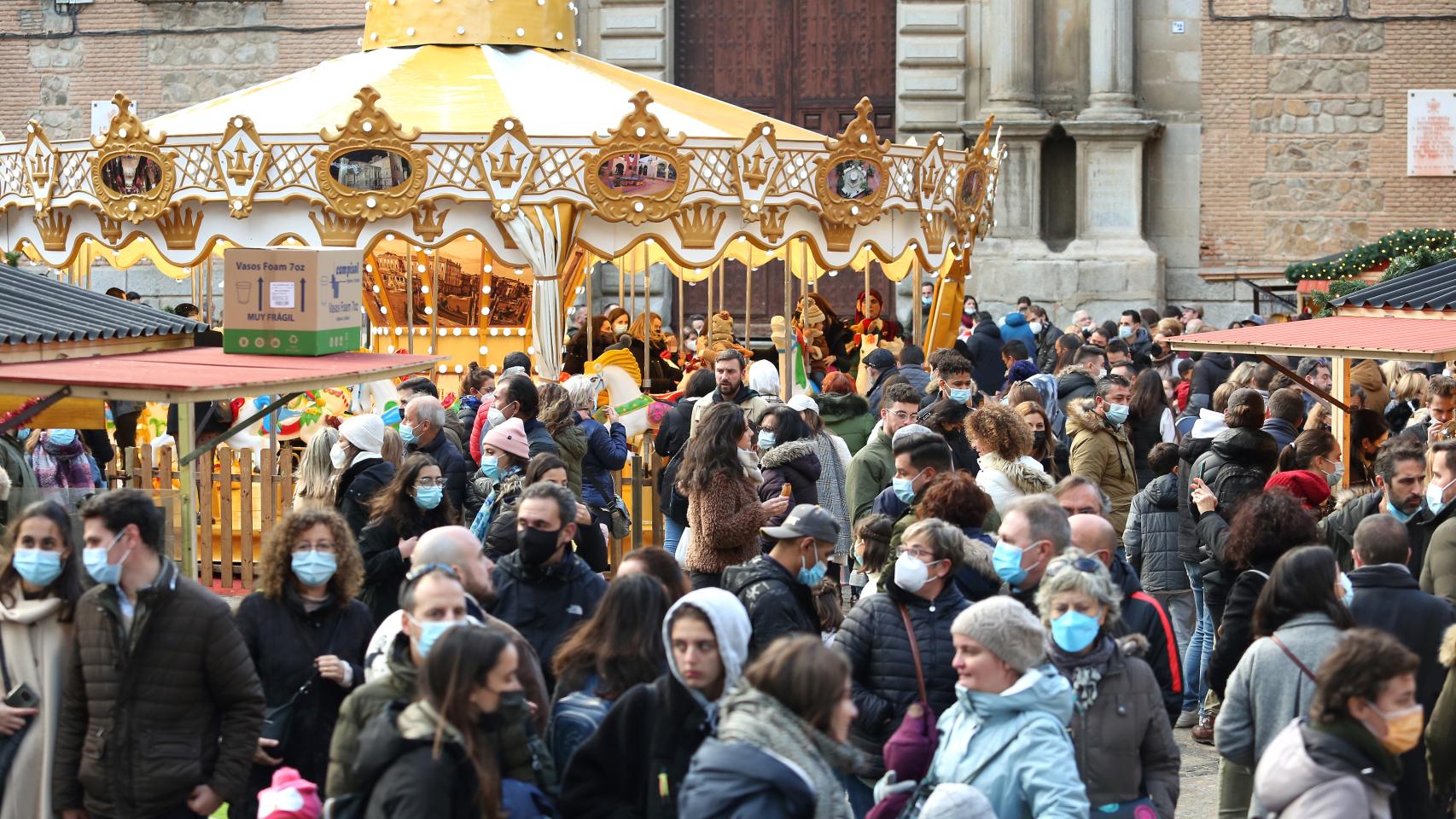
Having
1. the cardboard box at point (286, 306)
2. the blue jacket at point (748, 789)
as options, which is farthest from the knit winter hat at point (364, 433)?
the blue jacket at point (748, 789)

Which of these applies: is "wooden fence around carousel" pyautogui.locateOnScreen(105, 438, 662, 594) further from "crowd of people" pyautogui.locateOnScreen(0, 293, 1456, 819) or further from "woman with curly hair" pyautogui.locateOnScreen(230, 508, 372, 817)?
"woman with curly hair" pyautogui.locateOnScreen(230, 508, 372, 817)

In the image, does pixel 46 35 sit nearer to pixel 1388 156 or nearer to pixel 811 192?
pixel 811 192

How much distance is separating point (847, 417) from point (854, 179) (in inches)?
158

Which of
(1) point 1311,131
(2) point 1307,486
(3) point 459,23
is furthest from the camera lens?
(1) point 1311,131

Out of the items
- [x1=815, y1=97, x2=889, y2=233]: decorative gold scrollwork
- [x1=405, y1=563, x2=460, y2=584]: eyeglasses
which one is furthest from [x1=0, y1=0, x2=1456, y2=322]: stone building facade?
[x1=405, y1=563, x2=460, y2=584]: eyeglasses

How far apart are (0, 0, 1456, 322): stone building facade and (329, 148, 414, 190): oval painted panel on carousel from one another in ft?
35.9

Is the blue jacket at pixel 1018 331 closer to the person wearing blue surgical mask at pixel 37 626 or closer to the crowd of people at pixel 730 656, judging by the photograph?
the crowd of people at pixel 730 656

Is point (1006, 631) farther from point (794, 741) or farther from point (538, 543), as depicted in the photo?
point (538, 543)

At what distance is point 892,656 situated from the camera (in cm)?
573

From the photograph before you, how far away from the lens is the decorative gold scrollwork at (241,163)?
47.0 feet

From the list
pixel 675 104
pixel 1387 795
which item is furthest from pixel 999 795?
pixel 675 104

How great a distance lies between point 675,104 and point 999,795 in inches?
481

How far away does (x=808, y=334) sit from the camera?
18500 millimetres

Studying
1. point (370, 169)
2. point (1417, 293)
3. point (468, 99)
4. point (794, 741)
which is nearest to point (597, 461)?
point (1417, 293)
